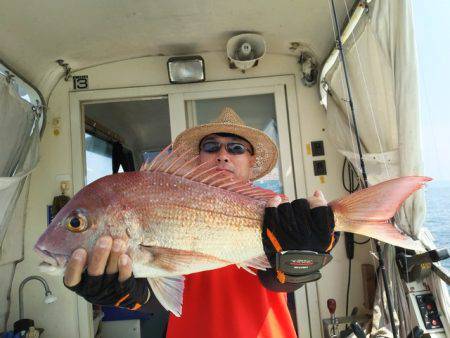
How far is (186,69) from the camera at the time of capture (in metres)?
3.86

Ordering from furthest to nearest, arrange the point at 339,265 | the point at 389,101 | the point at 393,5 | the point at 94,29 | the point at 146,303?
1. the point at 339,265
2. the point at 94,29
3. the point at 389,101
4. the point at 393,5
5. the point at 146,303

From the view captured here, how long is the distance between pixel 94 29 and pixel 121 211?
8.45 feet

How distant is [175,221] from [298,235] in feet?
1.71

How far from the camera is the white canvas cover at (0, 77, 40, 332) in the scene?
121 inches

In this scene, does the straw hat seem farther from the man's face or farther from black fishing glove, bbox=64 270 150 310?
black fishing glove, bbox=64 270 150 310

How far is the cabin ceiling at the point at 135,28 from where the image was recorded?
2.92 meters

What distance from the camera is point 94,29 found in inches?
129

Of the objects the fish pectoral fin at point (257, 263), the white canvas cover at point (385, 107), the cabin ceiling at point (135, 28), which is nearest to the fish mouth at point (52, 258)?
the fish pectoral fin at point (257, 263)

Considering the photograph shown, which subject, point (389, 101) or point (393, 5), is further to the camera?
point (389, 101)

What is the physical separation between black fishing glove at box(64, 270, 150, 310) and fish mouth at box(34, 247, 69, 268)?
0.11 meters

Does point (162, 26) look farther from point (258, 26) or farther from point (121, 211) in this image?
point (121, 211)

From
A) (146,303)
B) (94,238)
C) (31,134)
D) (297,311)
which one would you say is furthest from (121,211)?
A: (297,311)

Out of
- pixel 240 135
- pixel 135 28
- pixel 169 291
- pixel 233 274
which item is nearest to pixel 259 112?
pixel 135 28

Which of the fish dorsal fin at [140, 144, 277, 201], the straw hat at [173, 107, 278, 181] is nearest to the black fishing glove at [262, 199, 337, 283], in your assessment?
the fish dorsal fin at [140, 144, 277, 201]
